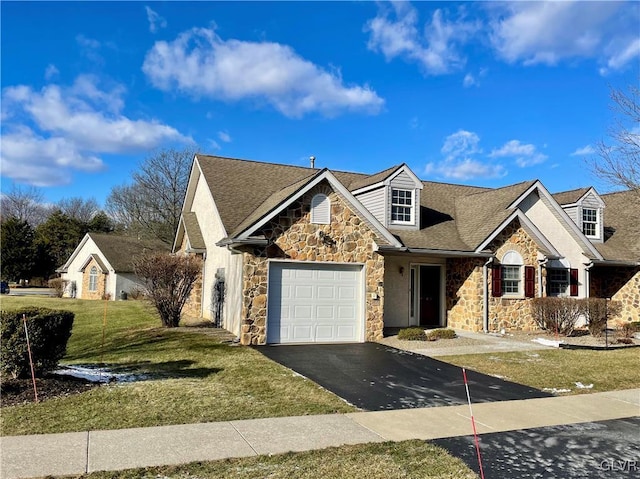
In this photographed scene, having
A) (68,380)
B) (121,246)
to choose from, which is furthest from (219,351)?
(121,246)

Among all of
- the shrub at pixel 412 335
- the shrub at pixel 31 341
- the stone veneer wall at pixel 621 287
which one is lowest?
the shrub at pixel 412 335

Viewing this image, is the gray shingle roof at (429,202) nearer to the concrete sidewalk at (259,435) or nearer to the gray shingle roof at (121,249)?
the concrete sidewalk at (259,435)

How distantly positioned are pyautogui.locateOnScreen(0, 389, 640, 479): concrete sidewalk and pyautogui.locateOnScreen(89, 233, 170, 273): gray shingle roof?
3061 cm

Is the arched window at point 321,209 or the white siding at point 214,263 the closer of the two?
the arched window at point 321,209

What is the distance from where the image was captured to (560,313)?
17.6 m

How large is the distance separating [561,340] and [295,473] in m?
14.0

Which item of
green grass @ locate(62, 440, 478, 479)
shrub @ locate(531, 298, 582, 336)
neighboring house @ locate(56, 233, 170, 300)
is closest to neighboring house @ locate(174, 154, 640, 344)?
shrub @ locate(531, 298, 582, 336)

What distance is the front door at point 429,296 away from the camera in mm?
19438

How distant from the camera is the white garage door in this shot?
48.3 ft

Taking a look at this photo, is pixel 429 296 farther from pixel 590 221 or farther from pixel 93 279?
pixel 93 279

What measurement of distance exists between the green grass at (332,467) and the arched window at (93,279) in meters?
36.8

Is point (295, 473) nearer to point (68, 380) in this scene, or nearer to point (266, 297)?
point (68, 380)

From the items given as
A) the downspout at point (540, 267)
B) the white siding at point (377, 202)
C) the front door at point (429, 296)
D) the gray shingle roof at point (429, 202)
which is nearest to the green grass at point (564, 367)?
the downspout at point (540, 267)

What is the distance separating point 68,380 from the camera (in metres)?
9.04
